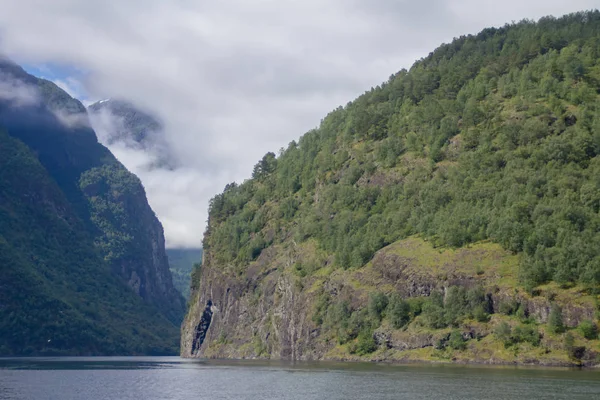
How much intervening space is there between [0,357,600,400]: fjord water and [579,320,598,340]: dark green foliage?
13721mm

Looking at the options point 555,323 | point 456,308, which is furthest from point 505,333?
point 456,308

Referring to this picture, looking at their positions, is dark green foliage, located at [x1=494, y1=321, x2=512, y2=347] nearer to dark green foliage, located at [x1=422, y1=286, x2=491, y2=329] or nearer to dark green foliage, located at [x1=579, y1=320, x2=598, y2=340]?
dark green foliage, located at [x1=422, y1=286, x2=491, y2=329]

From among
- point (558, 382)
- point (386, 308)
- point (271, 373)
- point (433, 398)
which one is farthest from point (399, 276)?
point (433, 398)

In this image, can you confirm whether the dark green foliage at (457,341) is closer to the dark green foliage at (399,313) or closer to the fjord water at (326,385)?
A: the dark green foliage at (399,313)

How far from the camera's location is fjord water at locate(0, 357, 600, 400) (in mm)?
100062

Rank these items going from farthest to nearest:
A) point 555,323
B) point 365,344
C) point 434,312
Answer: point 365,344, point 434,312, point 555,323

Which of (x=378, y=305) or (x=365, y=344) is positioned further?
(x=378, y=305)

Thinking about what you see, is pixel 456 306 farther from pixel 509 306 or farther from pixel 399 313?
pixel 399 313

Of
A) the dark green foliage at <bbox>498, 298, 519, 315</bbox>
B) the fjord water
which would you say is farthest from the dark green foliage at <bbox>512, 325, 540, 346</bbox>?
the fjord water

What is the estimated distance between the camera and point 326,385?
4589 inches

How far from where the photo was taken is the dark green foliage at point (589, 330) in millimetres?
146750

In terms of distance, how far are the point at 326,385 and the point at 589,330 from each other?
195 ft

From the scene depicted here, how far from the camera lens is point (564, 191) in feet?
619

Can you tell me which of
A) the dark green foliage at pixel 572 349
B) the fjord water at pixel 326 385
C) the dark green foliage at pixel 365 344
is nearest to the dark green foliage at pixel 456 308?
the dark green foliage at pixel 365 344
